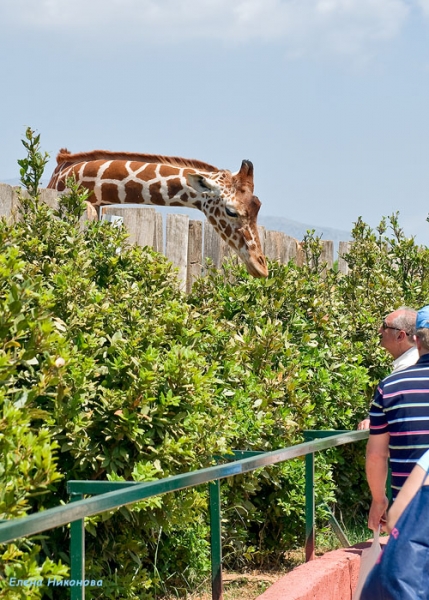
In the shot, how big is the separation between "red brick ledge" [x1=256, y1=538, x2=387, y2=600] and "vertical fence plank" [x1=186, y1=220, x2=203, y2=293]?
13.4 ft

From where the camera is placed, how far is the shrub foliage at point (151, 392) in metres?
3.99

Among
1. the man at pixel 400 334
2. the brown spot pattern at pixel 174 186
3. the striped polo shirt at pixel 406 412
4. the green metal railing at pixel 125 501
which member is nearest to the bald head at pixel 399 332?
the man at pixel 400 334

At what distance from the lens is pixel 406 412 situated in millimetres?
4203

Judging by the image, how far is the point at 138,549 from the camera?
476 cm

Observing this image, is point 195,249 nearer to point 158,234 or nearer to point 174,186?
point 158,234

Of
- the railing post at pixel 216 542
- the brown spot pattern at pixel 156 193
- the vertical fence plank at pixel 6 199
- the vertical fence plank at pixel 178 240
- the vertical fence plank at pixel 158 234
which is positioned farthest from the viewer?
the brown spot pattern at pixel 156 193

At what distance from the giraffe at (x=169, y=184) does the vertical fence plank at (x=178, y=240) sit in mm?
965

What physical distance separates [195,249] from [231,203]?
1.42 m

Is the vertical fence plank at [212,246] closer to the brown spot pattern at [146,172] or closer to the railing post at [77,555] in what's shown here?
the brown spot pattern at [146,172]

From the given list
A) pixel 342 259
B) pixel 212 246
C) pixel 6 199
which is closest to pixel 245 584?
pixel 6 199

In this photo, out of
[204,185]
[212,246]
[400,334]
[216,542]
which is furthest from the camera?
[204,185]

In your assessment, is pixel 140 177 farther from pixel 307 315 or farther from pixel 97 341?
pixel 97 341

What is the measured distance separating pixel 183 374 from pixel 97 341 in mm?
484

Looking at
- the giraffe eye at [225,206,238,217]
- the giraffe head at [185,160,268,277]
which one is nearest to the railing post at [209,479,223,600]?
the giraffe head at [185,160,268,277]
